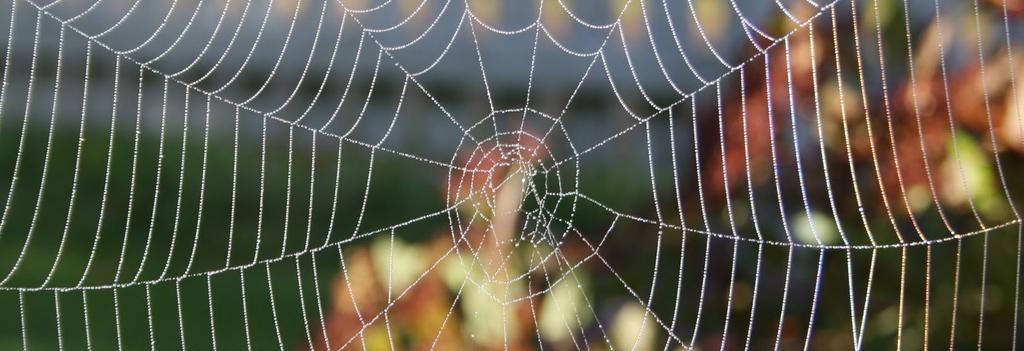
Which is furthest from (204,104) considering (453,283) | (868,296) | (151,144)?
(868,296)

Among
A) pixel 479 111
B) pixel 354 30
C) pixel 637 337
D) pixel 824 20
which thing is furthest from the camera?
pixel 354 30

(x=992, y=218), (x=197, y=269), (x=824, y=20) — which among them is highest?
(x=824, y=20)

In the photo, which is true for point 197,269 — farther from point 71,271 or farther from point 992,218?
point 992,218

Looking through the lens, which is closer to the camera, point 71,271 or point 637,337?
point 637,337

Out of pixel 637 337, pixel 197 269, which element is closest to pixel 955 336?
pixel 637 337

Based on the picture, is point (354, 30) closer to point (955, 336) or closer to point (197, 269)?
point (197, 269)

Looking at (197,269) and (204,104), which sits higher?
(204,104)

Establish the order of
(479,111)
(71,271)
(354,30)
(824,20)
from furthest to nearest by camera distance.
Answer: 1. (354,30)
2. (479,111)
3. (71,271)
4. (824,20)

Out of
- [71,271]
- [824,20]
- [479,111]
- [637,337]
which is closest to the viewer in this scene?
[637,337]

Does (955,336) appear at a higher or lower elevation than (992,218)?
lower
